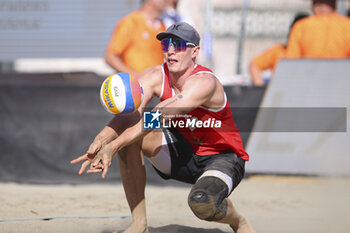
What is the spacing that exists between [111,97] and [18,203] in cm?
216

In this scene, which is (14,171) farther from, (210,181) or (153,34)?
(210,181)

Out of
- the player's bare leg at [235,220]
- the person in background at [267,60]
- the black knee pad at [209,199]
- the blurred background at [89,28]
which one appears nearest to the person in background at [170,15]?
the person in background at [267,60]

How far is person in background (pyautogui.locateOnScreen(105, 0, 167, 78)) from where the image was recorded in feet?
20.3

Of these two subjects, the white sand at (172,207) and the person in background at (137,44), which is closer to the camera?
the white sand at (172,207)

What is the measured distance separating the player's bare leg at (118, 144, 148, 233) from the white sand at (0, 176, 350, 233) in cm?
30

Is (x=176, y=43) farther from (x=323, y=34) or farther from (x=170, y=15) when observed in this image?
(x=323, y=34)

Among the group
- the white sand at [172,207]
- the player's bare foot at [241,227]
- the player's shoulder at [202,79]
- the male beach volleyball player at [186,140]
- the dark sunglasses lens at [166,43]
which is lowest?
the white sand at [172,207]

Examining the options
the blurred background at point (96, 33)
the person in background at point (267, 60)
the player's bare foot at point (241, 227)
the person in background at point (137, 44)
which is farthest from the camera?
the blurred background at point (96, 33)

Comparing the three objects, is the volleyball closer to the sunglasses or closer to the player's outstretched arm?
the player's outstretched arm

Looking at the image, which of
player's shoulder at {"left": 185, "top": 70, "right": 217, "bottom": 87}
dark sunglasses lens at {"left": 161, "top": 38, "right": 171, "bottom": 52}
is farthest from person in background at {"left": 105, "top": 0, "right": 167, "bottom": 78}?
player's shoulder at {"left": 185, "top": 70, "right": 217, "bottom": 87}

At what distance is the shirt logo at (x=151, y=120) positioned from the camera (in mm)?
3514

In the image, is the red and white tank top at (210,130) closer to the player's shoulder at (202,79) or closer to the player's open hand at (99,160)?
the player's shoulder at (202,79)

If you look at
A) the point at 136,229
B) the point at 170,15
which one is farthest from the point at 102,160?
the point at 170,15

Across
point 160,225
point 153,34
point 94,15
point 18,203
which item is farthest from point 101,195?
point 94,15
